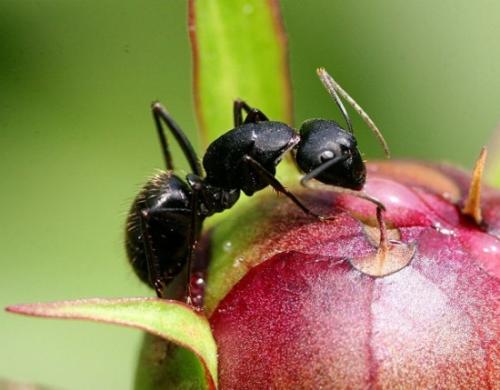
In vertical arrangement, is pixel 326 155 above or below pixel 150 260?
above

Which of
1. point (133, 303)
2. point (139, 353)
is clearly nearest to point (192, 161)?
point (139, 353)

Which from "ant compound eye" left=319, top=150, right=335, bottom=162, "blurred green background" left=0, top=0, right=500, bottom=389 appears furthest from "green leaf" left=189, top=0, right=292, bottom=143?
"blurred green background" left=0, top=0, right=500, bottom=389

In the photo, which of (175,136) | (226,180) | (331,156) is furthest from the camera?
(175,136)

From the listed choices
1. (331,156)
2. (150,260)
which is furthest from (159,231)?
(331,156)

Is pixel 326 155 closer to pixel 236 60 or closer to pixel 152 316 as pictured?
pixel 236 60

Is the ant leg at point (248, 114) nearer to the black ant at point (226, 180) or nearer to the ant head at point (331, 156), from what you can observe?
the black ant at point (226, 180)

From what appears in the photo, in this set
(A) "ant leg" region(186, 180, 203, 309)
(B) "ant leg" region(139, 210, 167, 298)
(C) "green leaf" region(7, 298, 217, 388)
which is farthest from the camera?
(B) "ant leg" region(139, 210, 167, 298)

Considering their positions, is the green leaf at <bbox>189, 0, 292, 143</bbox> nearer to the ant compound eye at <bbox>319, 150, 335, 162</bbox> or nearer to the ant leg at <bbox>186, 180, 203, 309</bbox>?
the ant leg at <bbox>186, 180, 203, 309</bbox>
